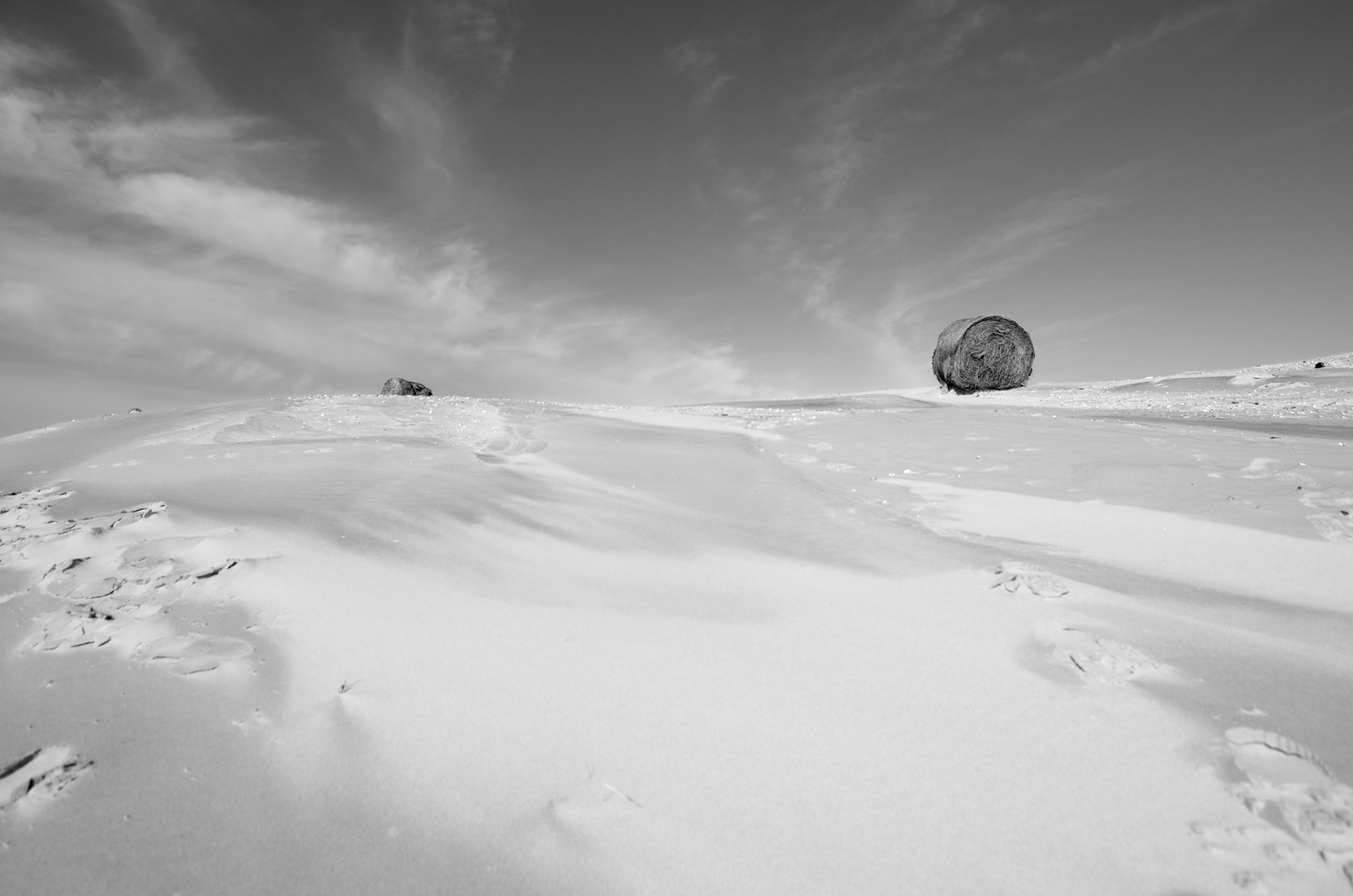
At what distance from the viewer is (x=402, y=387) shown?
652 inches

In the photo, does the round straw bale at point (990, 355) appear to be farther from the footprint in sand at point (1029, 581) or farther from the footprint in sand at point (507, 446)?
the footprint in sand at point (1029, 581)

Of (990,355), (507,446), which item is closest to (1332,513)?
(507,446)

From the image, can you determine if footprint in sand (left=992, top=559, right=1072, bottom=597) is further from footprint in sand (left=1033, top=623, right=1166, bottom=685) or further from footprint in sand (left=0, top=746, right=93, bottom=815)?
footprint in sand (left=0, top=746, right=93, bottom=815)

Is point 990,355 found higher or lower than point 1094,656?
higher

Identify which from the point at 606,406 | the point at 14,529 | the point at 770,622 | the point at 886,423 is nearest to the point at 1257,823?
the point at 770,622

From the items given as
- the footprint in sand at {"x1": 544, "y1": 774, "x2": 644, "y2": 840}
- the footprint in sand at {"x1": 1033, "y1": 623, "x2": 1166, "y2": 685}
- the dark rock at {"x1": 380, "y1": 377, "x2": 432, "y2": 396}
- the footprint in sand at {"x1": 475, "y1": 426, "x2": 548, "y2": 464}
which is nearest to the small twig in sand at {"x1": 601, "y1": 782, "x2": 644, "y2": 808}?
the footprint in sand at {"x1": 544, "y1": 774, "x2": 644, "y2": 840}

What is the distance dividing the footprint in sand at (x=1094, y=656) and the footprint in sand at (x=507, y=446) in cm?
436

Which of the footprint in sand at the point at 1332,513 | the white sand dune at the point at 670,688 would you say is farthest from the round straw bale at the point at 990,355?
the footprint in sand at the point at 1332,513

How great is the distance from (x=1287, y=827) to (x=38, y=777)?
3156 mm

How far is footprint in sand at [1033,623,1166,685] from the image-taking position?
2143mm

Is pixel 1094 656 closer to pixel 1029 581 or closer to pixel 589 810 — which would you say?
pixel 1029 581

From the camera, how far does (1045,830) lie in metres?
1.51

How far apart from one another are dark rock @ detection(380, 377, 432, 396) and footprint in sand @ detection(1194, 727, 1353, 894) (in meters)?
17.3

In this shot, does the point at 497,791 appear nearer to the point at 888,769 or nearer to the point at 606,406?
the point at 888,769
